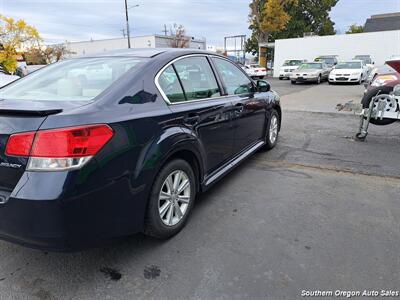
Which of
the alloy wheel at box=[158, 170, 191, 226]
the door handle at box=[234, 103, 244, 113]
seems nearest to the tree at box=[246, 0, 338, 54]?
the door handle at box=[234, 103, 244, 113]

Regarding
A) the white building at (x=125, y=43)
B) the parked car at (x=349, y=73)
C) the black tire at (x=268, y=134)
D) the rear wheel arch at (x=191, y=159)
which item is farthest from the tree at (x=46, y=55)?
the rear wheel arch at (x=191, y=159)

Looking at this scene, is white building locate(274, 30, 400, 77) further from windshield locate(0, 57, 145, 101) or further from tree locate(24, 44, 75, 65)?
tree locate(24, 44, 75, 65)

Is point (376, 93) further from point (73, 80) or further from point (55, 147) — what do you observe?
point (55, 147)

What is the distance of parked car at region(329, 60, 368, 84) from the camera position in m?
18.8

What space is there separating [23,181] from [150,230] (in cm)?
103

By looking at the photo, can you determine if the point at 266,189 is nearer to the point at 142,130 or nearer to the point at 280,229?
the point at 280,229

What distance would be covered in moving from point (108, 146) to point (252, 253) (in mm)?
1424

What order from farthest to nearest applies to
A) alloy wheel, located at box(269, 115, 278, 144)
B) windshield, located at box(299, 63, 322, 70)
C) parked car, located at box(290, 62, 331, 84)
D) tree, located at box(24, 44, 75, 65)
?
tree, located at box(24, 44, 75, 65) < windshield, located at box(299, 63, 322, 70) < parked car, located at box(290, 62, 331, 84) < alloy wheel, located at box(269, 115, 278, 144)

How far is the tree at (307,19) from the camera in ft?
146

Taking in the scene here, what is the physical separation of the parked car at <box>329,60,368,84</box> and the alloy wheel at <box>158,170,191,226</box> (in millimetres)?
18803

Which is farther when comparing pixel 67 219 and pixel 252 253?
pixel 252 253

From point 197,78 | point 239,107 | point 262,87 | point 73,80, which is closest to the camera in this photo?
point 73,80

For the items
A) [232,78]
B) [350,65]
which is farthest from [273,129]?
[350,65]

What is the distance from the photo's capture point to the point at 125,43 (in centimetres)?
6406
